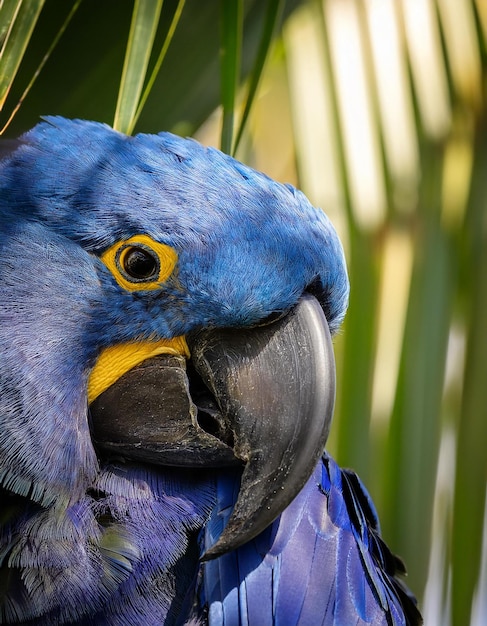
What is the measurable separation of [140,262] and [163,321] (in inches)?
4.4

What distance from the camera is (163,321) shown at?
4.81 ft

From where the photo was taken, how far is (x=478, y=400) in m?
1.94

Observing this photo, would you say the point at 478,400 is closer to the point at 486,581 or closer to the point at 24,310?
the point at 486,581

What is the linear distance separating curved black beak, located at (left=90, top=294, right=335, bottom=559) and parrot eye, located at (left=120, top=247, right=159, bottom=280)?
0.44 ft

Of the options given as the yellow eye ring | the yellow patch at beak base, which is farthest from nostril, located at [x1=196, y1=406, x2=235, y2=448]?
the yellow eye ring

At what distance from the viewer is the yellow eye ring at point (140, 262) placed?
1.45 meters

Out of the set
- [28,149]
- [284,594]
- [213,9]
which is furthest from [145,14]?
[284,594]

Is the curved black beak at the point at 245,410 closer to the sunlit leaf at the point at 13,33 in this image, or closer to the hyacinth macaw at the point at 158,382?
the hyacinth macaw at the point at 158,382

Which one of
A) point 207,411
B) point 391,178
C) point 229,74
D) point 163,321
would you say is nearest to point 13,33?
point 229,74

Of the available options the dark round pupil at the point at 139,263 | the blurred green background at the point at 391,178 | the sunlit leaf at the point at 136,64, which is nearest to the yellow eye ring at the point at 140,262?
the dark round pupil at the point at 139,263

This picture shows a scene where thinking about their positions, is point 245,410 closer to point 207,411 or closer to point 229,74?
point 207,411

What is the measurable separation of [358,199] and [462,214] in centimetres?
27

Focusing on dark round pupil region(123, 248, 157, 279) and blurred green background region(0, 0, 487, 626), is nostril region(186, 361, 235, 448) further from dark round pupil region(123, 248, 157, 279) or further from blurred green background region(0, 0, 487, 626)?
blurred green background region(0, 0, 487, 626)

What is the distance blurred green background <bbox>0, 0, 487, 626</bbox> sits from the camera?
1.88 meters
